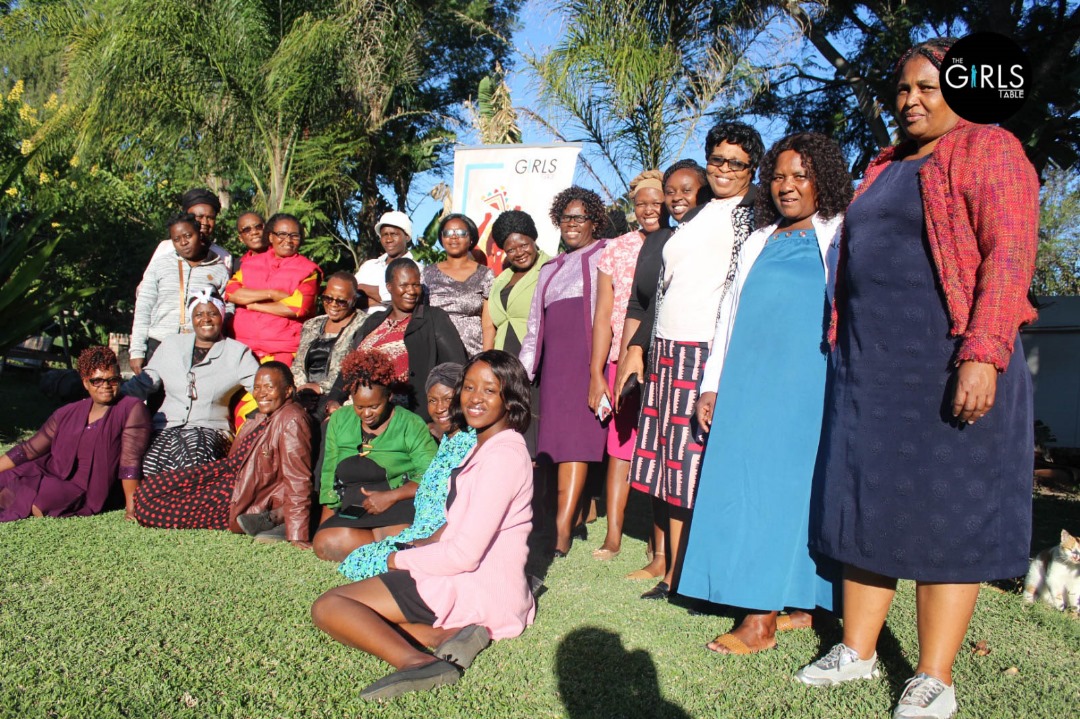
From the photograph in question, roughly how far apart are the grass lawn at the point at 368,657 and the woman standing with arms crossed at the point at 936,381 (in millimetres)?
505

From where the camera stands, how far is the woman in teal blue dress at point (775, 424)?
3.28 metres

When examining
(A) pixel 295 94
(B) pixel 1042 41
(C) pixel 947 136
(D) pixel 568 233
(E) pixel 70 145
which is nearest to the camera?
(C) pixel 947 136

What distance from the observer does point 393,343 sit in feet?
18.2

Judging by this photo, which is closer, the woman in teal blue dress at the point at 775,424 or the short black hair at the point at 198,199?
the woman in teal blue dress at the point at 775,424

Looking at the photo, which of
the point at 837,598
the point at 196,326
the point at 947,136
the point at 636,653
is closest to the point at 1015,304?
the point at 947,136

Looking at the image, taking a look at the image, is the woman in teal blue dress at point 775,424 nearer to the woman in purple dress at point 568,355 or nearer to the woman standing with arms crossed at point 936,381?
the woman standing with arms crossed at point 936,381

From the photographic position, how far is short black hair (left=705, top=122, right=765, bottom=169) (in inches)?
156

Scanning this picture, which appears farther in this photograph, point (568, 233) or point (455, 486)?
point (568, 233)

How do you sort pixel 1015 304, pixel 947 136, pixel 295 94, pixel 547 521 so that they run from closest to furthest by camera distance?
pixel 1015 304
pixel 947 136
pixel 547 521
pixel 295 94

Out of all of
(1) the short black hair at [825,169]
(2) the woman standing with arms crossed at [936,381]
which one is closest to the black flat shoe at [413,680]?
(2) the woman standing with arms crossed at [936,381]

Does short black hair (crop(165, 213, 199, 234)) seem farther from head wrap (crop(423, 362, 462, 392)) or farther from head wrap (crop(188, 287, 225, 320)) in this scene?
head wrap (crop(423, 362, 462, 392))

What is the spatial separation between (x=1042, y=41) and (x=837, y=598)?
8.11 meters

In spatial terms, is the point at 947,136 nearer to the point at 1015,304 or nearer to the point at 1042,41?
the point at 1015,304

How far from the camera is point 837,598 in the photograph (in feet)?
11.0
